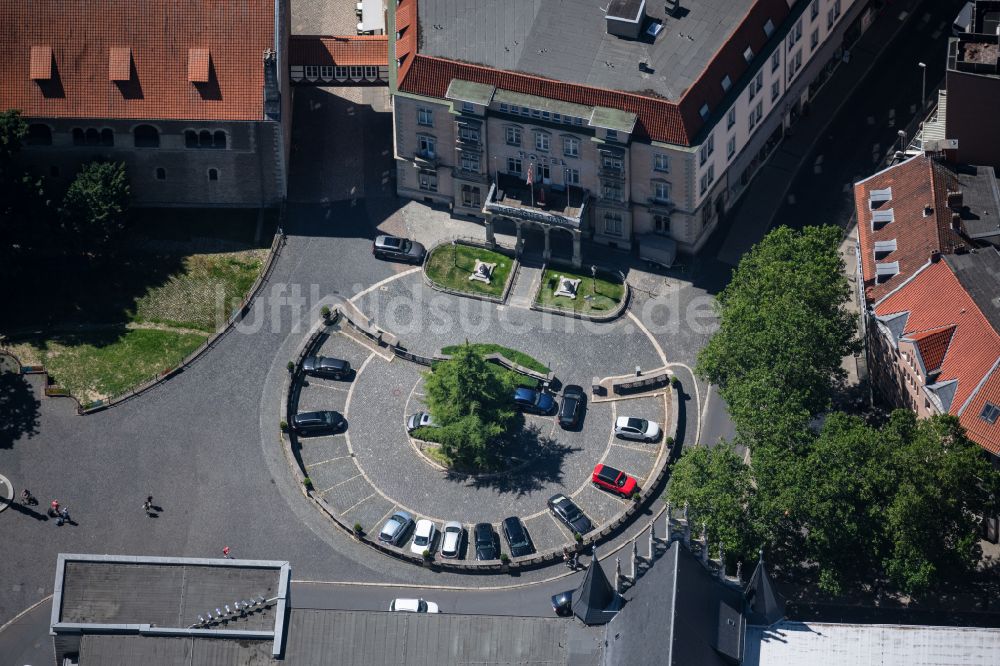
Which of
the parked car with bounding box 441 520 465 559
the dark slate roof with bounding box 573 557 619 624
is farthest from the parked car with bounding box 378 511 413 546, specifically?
the dark slate roof with bounding box 573 557 619 624

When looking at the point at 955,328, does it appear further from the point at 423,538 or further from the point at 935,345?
the point at 423,538

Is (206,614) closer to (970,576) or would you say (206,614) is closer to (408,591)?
(408,591)

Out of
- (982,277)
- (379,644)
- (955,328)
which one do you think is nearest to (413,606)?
(379,644)

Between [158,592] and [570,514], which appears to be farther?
[570,514]

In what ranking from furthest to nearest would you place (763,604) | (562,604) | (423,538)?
1. (423,538)
2. (562,604)
3. (763,604)

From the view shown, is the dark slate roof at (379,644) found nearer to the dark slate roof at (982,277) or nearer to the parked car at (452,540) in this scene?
the parked car at (452,540)

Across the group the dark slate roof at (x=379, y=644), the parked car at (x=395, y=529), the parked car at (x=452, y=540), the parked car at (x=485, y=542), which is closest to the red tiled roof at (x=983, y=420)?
the dark slate roof at (x=379, y=644)

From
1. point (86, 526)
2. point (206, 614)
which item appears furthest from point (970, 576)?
point (86, 526)
